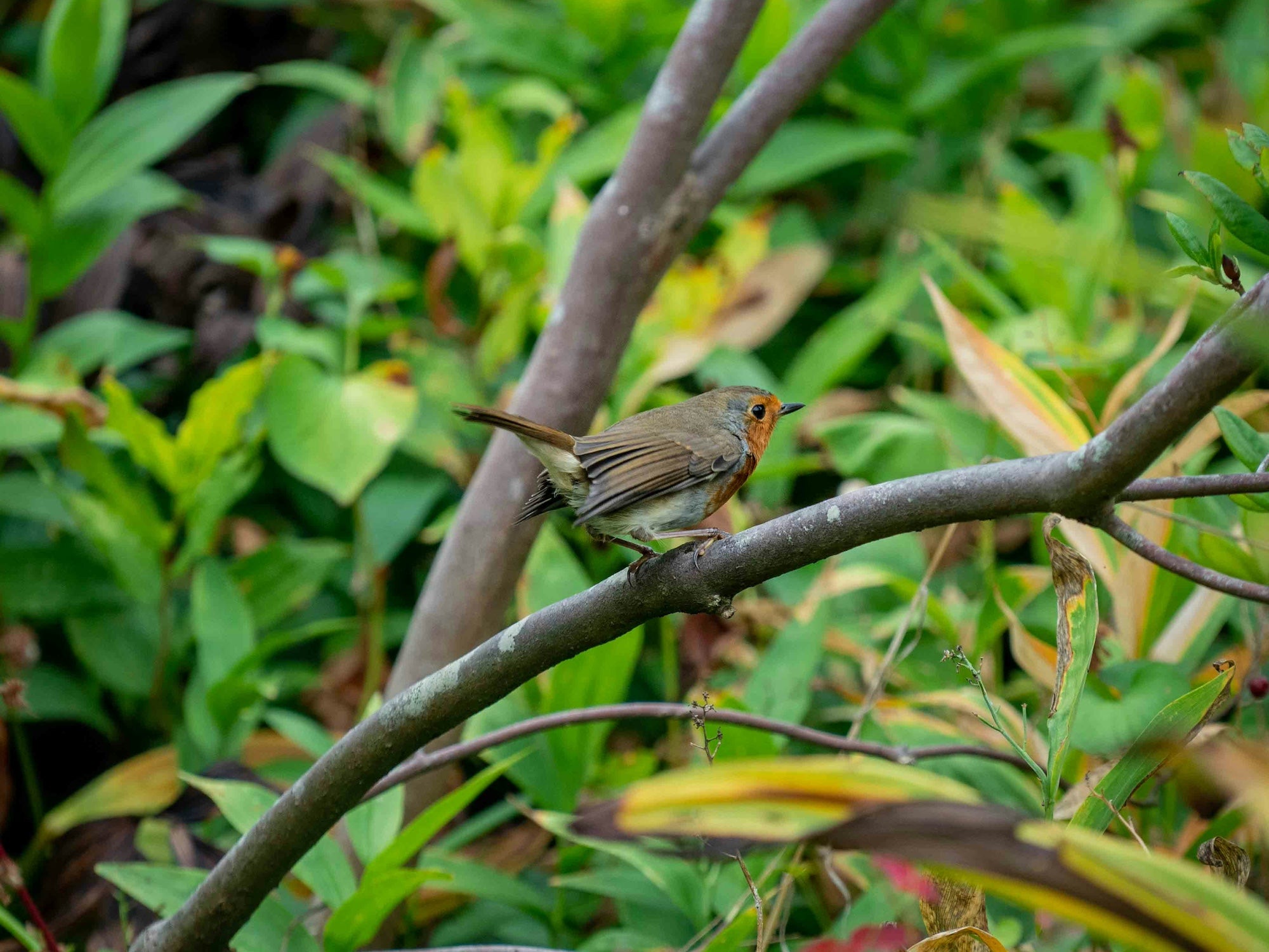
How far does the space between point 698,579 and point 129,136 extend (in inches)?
117

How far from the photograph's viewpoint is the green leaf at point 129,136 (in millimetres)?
3439

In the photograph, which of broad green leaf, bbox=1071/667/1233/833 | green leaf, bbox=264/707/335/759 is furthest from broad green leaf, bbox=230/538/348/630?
broad green leaf, bbox=1071/667/1233/833

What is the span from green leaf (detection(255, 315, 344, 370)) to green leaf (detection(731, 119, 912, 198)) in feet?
5.06

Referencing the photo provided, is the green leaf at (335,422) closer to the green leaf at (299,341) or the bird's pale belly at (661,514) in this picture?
the green leaf at (299,341)

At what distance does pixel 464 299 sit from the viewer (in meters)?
4.06

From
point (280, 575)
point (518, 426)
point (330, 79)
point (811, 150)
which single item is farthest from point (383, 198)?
point (518, 426)

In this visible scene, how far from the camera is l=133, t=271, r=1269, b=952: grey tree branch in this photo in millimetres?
1181

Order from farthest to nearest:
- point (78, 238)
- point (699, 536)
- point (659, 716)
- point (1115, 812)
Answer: point (78, 238)
point (659, 716)
point (699, 536)
point (1115, 812)

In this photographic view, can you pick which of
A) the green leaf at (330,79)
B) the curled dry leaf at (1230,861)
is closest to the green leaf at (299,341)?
the green leaf at (330,79)

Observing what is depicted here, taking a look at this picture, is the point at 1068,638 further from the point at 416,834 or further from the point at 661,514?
the point at 416,834

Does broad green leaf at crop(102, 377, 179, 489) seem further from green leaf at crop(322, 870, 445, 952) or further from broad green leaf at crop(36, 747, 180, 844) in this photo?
green leaf at crop(322, 870, 445, 952)

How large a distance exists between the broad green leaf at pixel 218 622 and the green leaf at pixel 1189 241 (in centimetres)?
238

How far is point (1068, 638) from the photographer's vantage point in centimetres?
162

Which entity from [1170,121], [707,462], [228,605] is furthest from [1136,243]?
[228,605]
